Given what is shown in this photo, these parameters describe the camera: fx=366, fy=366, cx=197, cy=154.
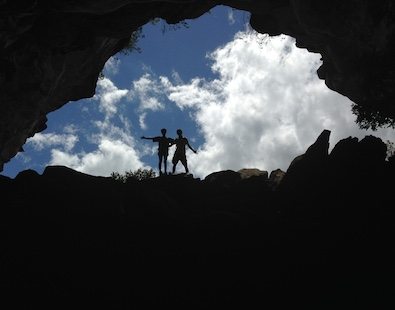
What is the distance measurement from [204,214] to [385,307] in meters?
8.06

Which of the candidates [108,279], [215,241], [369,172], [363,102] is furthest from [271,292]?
[363,102]

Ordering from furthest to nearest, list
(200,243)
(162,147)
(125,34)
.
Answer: (125,34), (162,147), (200,243)

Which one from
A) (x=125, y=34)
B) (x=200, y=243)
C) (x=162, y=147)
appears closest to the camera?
(x=200, y=243)

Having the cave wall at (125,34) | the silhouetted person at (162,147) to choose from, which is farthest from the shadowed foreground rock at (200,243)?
the cave wall at (125,34)

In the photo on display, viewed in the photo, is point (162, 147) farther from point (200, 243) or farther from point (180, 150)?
point (200, 243)

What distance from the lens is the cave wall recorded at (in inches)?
840

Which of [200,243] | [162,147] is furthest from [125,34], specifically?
[200,243]

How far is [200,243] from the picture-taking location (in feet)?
52.7

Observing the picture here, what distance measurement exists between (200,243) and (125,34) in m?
17.5

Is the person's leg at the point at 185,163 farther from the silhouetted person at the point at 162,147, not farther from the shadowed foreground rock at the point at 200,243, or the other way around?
the shadowed foreground rock at the point at 200,243

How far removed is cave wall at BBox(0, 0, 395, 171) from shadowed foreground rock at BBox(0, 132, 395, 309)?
22.9 feet

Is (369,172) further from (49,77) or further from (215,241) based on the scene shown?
(49,77)

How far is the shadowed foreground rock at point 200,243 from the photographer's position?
1395 centimetres

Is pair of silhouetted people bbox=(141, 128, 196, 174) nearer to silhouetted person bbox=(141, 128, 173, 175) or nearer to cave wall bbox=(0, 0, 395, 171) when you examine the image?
silhouetted person bbox=(141, 128, 173, 175)
